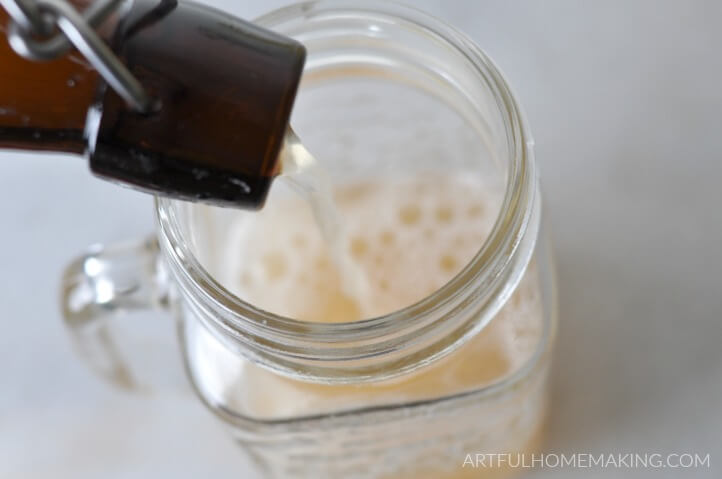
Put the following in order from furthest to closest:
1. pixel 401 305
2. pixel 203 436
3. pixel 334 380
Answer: pixel 203 436, pixel 401 305, pixel 334 380

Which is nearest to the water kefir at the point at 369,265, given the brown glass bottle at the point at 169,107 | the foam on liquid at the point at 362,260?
the foam on liquid at the point at 362,260

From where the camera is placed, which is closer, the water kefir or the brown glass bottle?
the brown glass bottle

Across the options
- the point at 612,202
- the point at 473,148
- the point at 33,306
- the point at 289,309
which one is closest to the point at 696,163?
the point at 612,202

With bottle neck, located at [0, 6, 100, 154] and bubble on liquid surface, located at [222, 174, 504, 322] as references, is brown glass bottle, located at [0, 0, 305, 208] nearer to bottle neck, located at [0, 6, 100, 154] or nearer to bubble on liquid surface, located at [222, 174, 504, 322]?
bottle neck, located at [0, 6, 100, 154]

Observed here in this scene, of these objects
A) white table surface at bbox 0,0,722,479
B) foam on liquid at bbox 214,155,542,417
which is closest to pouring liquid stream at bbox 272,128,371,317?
foam on liquid at bbox 214,155,542,417

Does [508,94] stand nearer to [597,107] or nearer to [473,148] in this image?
[473,148]

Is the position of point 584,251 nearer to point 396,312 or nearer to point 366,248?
point 366,248

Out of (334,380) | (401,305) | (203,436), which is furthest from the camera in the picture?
(203,436)
